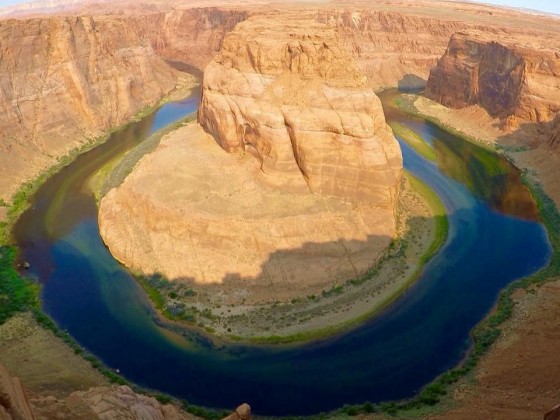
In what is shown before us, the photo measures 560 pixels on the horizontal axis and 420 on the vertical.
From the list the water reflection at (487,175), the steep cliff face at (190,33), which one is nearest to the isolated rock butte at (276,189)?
the water reflection at (487,175)

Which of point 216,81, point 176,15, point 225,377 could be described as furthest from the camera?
point 176,15

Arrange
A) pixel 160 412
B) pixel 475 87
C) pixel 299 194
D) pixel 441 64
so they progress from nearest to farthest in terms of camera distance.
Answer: pixel 160 412
pixel 299 194
pixel 475 87
pixel 441 64

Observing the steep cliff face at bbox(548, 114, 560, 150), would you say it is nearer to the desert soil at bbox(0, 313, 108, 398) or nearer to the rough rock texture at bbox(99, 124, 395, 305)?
the rough rock texture at bbox(99, 124, 395, 305)

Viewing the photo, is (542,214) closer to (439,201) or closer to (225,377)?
(439,201)

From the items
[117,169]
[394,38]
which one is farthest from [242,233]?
[394,38]

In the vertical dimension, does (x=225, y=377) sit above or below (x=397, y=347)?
below

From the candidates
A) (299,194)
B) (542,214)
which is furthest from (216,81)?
(542,214)

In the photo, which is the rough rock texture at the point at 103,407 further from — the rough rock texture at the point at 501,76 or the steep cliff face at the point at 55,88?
the rough rock texture at the point at 501,76
